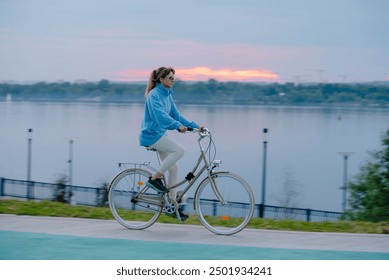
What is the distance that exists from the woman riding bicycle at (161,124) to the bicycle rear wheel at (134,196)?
0.54 feet

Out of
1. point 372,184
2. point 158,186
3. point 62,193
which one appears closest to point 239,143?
point 62,193

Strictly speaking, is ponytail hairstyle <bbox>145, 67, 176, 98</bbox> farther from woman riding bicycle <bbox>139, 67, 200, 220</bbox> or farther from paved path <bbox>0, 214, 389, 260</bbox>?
paved path <bbox>0, 214, 389, 260</bbox>

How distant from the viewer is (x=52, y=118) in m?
122

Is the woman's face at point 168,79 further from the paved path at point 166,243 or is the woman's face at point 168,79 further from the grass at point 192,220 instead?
the grass at point 192,220

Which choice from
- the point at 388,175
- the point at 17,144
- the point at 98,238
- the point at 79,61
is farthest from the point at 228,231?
the point at 79,61

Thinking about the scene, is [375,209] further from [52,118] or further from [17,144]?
[52,118]

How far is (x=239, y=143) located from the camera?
87250mm

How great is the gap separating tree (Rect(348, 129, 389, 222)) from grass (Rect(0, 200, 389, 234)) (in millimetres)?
21958

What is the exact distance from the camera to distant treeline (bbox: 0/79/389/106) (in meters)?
44.9

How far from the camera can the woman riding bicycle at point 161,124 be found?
6680mm

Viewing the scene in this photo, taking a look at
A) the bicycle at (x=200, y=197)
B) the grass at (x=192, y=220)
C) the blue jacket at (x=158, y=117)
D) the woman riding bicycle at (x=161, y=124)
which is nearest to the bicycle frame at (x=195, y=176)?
the bicycle at (x=200, y=197)

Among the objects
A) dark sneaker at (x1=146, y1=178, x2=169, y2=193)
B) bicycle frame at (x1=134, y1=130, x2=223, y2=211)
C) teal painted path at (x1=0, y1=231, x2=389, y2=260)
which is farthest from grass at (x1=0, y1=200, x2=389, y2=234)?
teal painted path at (x1=0, y1=231, x2=389, y2=260)

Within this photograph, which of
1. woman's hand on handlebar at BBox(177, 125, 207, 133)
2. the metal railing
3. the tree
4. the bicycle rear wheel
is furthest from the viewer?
the metal railing

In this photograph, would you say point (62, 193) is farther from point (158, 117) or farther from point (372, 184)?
point (158, 117)
